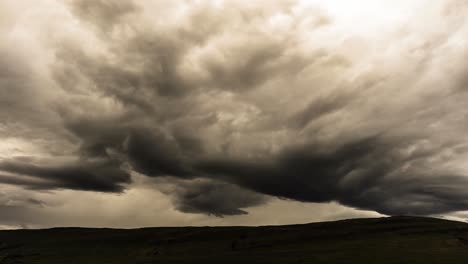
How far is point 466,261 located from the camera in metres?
200

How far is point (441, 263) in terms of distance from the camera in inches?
7844

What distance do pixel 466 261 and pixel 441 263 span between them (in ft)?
39.3
